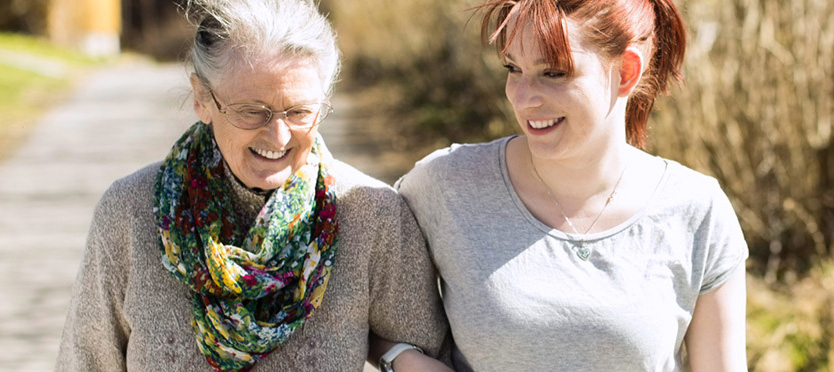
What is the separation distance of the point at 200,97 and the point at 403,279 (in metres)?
0.63

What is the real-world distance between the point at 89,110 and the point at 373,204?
32.5ft

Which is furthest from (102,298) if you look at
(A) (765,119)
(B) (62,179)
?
(B) (62,179)

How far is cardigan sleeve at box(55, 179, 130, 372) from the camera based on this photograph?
7.70ft

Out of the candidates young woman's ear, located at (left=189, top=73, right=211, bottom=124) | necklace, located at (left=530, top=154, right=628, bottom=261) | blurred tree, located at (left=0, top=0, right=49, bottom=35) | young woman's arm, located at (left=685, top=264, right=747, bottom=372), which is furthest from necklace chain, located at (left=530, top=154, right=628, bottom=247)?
blurred tree, located at (left=0, top=0, right=49, bottom=35)

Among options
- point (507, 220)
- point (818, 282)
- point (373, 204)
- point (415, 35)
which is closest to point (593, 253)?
point (507, 220)

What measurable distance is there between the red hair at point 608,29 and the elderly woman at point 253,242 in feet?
1.41

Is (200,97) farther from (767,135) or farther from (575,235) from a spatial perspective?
(767,135)

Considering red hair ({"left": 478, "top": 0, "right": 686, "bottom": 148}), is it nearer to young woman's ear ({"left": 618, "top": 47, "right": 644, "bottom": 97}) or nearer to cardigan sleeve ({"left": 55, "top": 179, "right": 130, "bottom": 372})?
young woman's ear ({"left": 618, "top": 47, "right": 644, "bottom": 97})

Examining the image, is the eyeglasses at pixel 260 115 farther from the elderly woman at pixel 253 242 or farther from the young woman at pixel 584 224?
the young woman at pixel 584 224

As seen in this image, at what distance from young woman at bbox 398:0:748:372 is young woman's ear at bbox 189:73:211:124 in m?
0.53

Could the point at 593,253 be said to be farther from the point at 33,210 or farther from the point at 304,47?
the point at 33,210

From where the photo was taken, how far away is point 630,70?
7.22 feet

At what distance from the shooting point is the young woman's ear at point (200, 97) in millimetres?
2258

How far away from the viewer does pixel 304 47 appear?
2205 millimetres
